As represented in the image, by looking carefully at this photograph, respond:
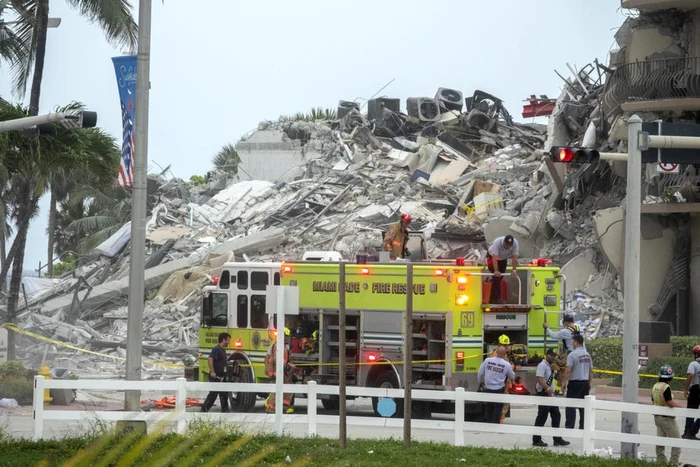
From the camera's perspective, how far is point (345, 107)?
56531mm

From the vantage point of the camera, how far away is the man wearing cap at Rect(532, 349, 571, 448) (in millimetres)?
17547

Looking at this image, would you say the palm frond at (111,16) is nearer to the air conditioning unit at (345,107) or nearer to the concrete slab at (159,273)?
the concrete slab at (159,273)

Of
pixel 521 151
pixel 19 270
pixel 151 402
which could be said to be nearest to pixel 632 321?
pixel 151 402

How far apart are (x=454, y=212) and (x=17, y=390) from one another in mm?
22378

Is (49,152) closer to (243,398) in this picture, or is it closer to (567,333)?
(243,398)

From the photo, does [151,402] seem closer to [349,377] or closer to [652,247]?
[349,377]

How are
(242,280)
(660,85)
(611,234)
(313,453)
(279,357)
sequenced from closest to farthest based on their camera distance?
1. (313,453)
2. (279,357)
3. (242,280)
4. (660,85)
5. (611,234)

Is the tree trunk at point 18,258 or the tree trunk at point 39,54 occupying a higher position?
the tree trunk at point 39,54

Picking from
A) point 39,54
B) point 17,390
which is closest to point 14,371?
point 17,390

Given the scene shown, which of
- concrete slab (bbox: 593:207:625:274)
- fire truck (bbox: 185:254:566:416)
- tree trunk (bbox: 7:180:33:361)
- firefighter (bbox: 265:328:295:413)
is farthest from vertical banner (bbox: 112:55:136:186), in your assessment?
concrete slab (bbox: 593:207:625:274)

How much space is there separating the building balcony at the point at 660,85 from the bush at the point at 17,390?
64.9 ft

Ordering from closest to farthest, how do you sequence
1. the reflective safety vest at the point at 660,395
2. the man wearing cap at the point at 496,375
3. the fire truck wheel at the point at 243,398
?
the reflective safety vest at the point at 660,395 < the man wearing cap at the point at 496,375 < the fire truck wheel at the point at 243,398

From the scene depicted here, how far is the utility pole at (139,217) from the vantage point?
54.9 ft

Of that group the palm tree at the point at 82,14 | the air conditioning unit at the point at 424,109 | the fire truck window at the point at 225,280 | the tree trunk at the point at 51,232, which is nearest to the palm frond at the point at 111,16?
the palm tree at the point at 82,14
